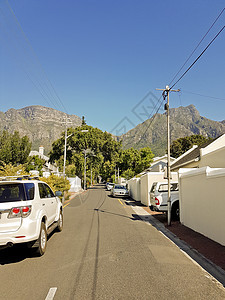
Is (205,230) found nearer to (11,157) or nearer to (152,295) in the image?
(152,295)

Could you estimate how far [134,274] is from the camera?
5.21m

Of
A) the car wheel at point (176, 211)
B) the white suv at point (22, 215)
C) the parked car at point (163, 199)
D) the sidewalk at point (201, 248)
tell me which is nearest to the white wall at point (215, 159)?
the parked car at point (163, 199)

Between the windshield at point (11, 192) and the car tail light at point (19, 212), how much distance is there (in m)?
0.29

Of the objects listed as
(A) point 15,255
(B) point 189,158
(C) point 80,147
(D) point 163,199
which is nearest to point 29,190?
(A) point 15,255

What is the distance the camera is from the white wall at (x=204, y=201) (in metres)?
7.50

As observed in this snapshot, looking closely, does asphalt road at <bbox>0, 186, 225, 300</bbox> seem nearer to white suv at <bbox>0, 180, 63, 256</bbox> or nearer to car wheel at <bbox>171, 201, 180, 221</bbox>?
white suv at <bbox>0, 180, 63, 256</bbox>

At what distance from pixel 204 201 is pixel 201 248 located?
1838 mm

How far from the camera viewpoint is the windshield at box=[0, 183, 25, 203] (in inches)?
244

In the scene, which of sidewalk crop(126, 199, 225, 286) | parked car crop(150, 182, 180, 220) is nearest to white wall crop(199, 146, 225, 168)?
parked car crop(150, 182, 180, 220)

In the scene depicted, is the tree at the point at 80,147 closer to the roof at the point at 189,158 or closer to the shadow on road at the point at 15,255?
the roof at the point at 189,158

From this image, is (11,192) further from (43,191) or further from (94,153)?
(94,153)

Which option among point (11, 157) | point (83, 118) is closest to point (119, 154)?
point (83, 118)

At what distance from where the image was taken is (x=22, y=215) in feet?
19.4

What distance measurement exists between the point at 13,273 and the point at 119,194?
24715 millimetres
